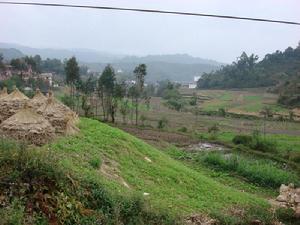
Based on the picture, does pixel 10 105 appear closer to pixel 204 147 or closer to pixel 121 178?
pixel 121 178

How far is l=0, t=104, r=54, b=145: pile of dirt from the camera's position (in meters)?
11.0

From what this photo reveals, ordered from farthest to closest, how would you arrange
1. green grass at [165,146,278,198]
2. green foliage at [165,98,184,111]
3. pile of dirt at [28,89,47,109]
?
green foliage at [165,98,184,111]
green grass at [165,146,278,198]
pile of dirt at [28,89,47,109]

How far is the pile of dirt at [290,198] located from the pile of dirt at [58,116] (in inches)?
282

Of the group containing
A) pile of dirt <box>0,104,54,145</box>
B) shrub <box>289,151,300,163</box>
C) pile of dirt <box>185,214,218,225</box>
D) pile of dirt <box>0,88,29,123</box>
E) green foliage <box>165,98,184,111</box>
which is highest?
pile of dirt <box>0,88,29,123</box>

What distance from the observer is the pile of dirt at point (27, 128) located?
36.2 ft

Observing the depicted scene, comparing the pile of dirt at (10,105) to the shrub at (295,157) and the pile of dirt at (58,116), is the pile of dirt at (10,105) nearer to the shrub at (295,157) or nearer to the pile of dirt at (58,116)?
the pile of dirt at (58,116)

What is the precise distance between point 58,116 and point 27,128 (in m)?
1.62

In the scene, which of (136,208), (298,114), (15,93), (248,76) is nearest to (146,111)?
(298,114)

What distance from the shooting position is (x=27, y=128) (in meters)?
11.1

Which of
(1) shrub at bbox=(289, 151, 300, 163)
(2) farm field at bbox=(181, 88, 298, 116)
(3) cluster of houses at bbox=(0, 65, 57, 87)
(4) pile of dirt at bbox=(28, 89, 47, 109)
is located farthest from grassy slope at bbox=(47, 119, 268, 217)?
(2) farm field at bbox=(181, 88, 298, 116)

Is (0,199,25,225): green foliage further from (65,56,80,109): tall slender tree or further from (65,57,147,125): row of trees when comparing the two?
(65,56,80,109): tall slender tree

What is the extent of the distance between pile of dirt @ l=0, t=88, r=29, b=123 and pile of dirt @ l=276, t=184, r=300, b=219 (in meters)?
8.84

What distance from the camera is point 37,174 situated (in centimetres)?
797

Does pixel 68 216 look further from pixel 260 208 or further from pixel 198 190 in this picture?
pixel 260 208
